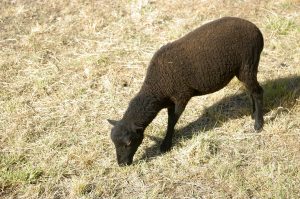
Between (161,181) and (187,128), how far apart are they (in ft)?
4.21

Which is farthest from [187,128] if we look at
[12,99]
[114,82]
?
[12,99]

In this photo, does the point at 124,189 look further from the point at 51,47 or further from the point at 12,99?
the point at 51,47

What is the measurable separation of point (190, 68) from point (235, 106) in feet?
5.05

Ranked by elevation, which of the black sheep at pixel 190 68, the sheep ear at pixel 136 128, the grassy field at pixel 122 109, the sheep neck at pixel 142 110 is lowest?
the grassy field at pixel 122 109

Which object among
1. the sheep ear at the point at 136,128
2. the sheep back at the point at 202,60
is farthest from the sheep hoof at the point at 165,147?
the sheep back at the point at 202,60

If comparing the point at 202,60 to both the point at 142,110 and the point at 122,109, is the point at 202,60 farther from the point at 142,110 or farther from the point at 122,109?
the point at 122,109

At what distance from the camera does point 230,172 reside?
567 centimetres

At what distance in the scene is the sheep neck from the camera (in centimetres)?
585

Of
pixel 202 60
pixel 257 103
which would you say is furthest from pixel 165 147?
pixel 257 103

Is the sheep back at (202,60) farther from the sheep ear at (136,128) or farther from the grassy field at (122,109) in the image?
the grassy field at (122,109)

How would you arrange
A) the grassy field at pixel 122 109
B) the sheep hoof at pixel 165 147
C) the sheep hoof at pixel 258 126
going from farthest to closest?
Answer: the sheep hoof at pixel 258 126 < the sheep hoof at pixel 165 147 < the grassy field at pixel 122 109

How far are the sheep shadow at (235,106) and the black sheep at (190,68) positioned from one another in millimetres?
553

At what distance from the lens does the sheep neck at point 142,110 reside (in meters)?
5.85

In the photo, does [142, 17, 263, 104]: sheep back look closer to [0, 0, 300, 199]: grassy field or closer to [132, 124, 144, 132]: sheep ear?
[132, 124, 144, 132]: sheep ear
